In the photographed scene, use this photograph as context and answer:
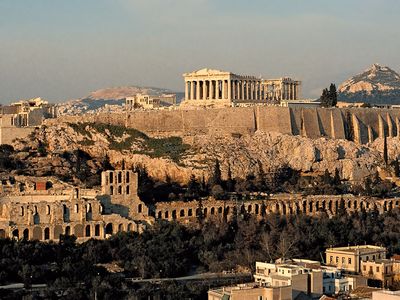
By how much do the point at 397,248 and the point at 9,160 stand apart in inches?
852

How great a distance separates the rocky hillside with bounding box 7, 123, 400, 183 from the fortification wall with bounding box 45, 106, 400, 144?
1086 millimetres

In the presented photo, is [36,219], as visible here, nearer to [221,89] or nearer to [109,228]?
[109,228]

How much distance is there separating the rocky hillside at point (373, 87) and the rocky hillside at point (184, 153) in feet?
151

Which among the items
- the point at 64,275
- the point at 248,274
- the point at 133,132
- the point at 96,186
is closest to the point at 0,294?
the point at 64,275

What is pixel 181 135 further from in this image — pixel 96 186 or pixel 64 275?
pixel 64 275

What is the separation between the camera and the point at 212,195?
68.9 meters

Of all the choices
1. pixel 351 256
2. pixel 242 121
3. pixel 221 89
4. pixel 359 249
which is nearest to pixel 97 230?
pixel 351 256

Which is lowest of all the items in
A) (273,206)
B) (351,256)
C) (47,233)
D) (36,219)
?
(351,256)

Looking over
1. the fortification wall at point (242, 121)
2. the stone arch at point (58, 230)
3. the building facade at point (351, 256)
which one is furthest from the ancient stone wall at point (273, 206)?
the fortification wall at point (242, 121)

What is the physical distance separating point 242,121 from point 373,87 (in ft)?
197

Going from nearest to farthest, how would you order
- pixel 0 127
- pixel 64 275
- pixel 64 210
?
1. pixel 64 275
2. pixel 64 210
3. pixel 0 127

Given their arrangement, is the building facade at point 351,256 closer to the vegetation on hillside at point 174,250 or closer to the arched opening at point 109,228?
the vegetation on hillside at point 174,250

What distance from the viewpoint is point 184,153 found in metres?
74.9

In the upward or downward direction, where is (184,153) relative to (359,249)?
upward
